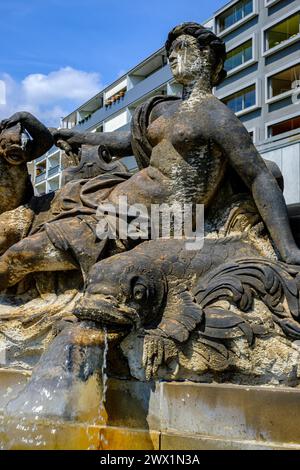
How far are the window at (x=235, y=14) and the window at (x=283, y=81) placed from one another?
5007mm

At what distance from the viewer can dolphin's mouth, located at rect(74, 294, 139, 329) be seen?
3352 mm

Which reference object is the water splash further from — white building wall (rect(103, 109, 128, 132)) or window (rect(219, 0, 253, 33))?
window (rect(219, 0, 253, 33))

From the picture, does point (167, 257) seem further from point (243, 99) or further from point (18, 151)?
point (243, 99)

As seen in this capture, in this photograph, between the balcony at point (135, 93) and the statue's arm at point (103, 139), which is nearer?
the statue's arm at point (103, 139)

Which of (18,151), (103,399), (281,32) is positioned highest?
(281,32)

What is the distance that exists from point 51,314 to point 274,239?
1.50 metres

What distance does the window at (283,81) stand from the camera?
34062mm

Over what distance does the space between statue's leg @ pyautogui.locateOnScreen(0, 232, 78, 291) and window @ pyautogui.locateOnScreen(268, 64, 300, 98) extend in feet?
104

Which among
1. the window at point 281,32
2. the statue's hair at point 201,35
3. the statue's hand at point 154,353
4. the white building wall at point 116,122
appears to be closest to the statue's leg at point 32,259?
the statue's hand at point 154,353

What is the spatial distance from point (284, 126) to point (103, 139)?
98.4ft

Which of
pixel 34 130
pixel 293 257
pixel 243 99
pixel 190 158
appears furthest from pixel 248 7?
pixel 293 257

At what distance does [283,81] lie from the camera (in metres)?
35.2

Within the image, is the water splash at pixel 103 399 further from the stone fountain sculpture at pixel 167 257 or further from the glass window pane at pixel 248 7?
the glass window pane at pixel 248 7

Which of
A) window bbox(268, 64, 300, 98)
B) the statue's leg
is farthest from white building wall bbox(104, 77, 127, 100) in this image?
the statue's leg
